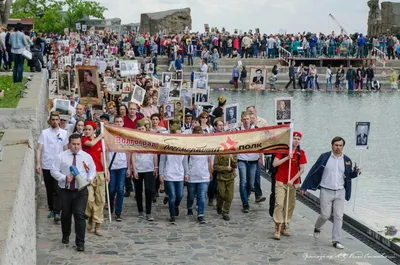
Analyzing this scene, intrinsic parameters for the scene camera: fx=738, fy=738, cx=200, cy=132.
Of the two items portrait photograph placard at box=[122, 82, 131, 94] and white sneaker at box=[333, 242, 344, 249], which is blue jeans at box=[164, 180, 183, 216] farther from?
portrait photograph placard at box=[122, 82, 131, 94]

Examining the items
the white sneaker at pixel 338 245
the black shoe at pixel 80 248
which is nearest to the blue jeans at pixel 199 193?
the white sneaker at pixel 338 245

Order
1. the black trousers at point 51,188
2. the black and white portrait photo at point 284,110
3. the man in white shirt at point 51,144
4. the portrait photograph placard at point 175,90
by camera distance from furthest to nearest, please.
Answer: the portrait photograph placard at point 175,90
the black and white portrait photo at point 284,110
the black trousers at point 51,188
the man in white shirt at point 51,144

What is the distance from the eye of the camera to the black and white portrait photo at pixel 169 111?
615 inches

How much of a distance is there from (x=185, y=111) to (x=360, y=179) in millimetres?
4353

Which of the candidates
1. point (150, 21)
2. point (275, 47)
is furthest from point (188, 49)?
point (150, 21)

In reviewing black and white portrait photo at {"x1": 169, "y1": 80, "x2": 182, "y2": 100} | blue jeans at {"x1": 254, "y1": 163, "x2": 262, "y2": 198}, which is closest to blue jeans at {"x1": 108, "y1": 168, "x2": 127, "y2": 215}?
blue jeans at {"x1": 254, "y1": 163, "x2": 262, "y2": 198}

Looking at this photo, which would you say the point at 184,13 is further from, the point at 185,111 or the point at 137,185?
the point at 137,185

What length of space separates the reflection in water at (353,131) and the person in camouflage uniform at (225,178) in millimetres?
2255

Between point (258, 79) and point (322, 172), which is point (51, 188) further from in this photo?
point (258, 79)

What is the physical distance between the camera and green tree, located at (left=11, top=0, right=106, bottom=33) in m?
98.8

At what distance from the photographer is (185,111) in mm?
17453

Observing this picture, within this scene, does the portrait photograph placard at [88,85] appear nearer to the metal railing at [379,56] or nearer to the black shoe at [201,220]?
the black shoe at [201,220]

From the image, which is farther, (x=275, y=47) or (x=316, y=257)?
(x=275, y=47)

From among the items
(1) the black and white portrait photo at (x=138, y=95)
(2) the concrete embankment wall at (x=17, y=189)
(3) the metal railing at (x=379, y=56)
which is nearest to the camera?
(2) the concrete embankment wall at (x=17, y=189)
